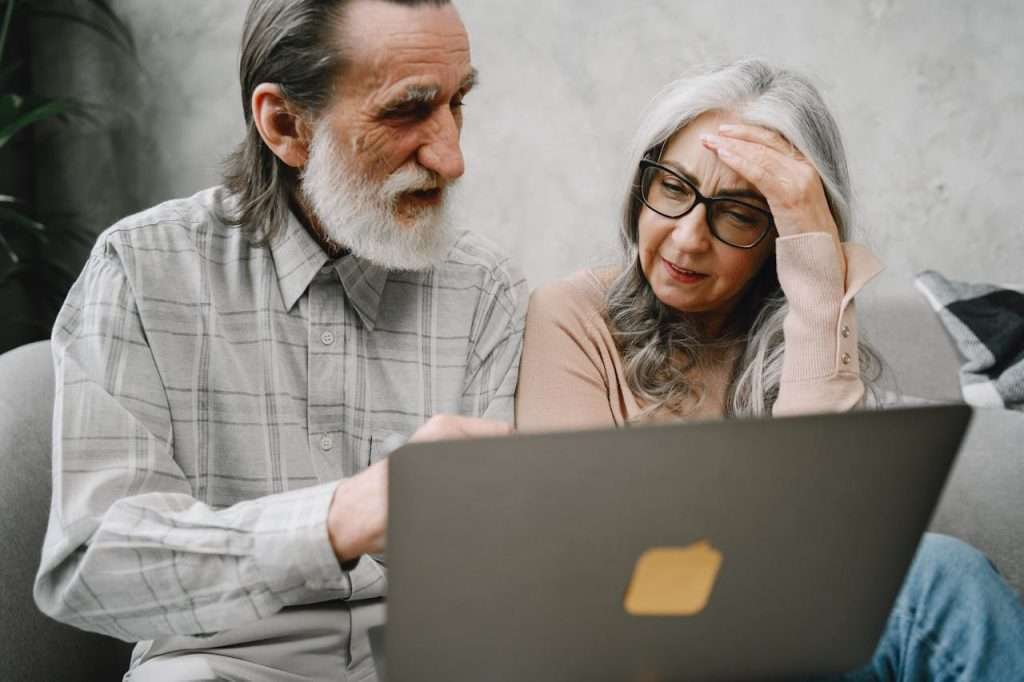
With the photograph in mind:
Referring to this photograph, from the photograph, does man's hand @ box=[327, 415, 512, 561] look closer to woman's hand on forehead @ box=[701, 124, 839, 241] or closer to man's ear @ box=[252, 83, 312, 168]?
man's ear @ box=[252, 83, 312, 168]

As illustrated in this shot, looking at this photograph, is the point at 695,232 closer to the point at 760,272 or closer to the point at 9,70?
the point at 760,272

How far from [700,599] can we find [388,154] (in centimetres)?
74

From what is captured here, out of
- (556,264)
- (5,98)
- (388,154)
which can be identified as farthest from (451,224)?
(5,98)

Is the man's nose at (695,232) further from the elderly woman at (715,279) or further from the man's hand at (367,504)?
the man's hand at (367,504)

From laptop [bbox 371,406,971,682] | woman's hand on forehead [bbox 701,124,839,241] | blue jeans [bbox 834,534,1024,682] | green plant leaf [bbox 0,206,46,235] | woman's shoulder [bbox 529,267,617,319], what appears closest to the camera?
laptop [bbox 371,406,971,682]

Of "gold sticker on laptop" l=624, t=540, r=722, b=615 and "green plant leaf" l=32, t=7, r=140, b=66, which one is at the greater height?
"green plant leaf" l=32, t=7, r=140, b=66

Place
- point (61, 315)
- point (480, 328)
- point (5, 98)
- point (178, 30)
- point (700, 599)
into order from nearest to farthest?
point (700, 599)
point (61, 315)
point (480, 328)
point (5, 98)
point (178, 30)

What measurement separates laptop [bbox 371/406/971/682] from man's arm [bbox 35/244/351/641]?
24cm

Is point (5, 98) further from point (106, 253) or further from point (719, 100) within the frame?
point (719, 100)

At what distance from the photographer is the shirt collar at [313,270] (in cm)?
128

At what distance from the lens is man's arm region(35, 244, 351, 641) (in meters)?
0.94

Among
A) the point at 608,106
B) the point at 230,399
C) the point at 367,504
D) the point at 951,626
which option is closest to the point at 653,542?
the point at 367,504

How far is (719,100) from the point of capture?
146cm

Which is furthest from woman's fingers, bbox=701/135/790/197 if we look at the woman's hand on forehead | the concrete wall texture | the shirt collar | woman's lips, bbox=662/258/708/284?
the concrete wall texture
